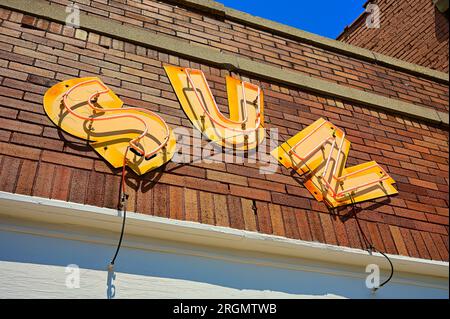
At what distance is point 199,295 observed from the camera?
9.35 feet

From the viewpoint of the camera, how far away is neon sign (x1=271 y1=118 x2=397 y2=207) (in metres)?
3.83

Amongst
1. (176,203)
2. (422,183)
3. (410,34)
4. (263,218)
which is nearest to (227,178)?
(263,218)

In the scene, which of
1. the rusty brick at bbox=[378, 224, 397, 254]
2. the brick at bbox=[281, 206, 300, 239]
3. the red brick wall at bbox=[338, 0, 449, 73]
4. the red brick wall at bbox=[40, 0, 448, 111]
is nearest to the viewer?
the brick at bbox=[281, 206, 300, 239]

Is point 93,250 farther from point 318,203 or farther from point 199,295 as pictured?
point 318,203

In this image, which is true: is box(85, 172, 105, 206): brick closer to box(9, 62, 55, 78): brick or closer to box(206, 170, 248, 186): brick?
box(206, 170, 248, 186): brick

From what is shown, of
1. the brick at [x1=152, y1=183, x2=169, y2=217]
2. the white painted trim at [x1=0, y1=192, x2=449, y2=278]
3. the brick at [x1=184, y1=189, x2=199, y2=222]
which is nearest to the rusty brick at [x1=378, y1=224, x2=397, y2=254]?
the white painted trim at [x1=0, y1=192, x2=449, y2=278]

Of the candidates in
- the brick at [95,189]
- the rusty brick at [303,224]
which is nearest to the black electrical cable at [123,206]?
the brick at [95,189]

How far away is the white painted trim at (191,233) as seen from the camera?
2650 mm

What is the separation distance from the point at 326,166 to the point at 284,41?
1.87 m

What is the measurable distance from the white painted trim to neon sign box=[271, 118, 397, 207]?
0.54 m

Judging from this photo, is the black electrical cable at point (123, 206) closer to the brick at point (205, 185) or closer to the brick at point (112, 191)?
the brick at point (112, 191)

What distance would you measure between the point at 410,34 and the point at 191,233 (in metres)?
6.45

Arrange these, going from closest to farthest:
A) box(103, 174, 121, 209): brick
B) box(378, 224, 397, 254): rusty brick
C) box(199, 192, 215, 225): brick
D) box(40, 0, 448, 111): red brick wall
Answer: box(103, 174, 121, 209): brick, box(199, 192, 215, 225): brick, box(378, 224, 397, 254): rusty brick, box(40, 0, 448, 111): red brick wall
